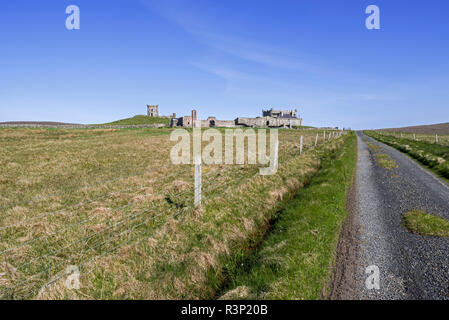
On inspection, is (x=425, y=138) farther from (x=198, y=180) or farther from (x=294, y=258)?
(x=294, y=258)

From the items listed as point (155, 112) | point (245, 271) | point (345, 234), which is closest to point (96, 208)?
point (245, 271)

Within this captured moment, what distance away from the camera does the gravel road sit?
469 cm

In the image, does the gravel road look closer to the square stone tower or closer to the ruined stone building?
the ruined stone building

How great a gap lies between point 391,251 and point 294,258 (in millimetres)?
2730

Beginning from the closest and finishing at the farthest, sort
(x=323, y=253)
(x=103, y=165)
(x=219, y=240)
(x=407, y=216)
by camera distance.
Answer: (x=323, y=253), (x=219, y=240), (x=407, y=216), (x=103, y=165)

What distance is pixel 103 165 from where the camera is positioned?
19188 millimetres

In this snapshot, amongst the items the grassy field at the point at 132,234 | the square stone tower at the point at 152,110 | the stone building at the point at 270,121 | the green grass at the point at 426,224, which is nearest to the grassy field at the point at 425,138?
the green grass at the point at 426,224

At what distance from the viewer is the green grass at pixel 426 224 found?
23.3 feet

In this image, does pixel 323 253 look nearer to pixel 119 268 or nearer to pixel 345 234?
pixel 345 234

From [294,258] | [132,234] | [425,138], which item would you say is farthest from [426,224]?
[425,138]

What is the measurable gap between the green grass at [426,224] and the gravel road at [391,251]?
0.24 meters

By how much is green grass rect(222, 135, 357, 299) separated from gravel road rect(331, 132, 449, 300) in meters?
0.37

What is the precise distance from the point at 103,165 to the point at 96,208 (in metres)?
11.5

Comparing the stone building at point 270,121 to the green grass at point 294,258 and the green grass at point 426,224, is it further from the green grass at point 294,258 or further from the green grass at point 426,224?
the green grass at point 294,258
